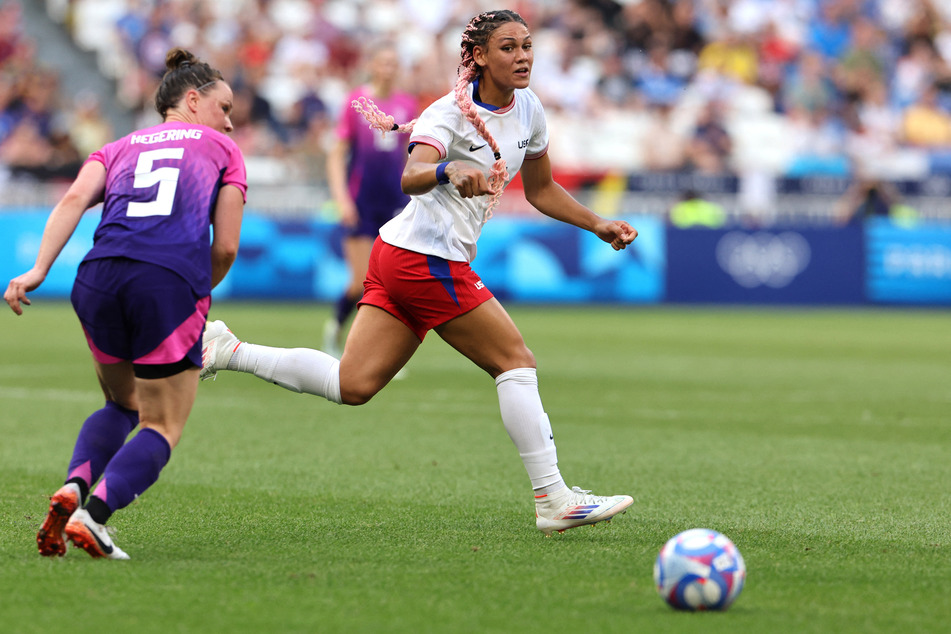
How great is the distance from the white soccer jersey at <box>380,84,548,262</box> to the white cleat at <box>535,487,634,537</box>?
1.02m

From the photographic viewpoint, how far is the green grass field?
3959 mm

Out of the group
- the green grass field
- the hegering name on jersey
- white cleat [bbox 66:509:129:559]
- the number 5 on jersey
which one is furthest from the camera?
the hegering name on jersey

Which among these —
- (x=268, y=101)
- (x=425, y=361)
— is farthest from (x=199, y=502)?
(x=268, y=101)

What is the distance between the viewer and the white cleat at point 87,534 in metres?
4.41

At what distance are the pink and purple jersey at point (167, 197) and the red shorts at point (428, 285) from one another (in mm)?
845

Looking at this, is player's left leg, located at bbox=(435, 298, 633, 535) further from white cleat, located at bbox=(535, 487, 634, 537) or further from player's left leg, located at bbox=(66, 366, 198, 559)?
player's left leg, located at bbox=(66, 366, 198, 559)

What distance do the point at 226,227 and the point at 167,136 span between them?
0.39m

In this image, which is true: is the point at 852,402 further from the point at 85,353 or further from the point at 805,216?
the point at 805,216

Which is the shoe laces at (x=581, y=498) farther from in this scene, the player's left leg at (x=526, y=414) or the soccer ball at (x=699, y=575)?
the soccer ball at (x=699, y=575)

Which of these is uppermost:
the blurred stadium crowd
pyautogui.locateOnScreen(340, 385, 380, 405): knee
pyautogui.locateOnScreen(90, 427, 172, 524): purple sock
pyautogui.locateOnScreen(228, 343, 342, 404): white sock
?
the blurred stadium crowd

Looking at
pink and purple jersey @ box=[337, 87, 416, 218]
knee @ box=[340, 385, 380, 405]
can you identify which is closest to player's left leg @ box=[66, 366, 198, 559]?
knee @ box=[340, 385, 380, 405]

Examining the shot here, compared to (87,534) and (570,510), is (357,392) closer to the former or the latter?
Answer: (570,510)

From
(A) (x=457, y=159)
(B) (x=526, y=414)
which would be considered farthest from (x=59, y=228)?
(B) (x=526, y=414)

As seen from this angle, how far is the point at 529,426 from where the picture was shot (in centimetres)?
533
